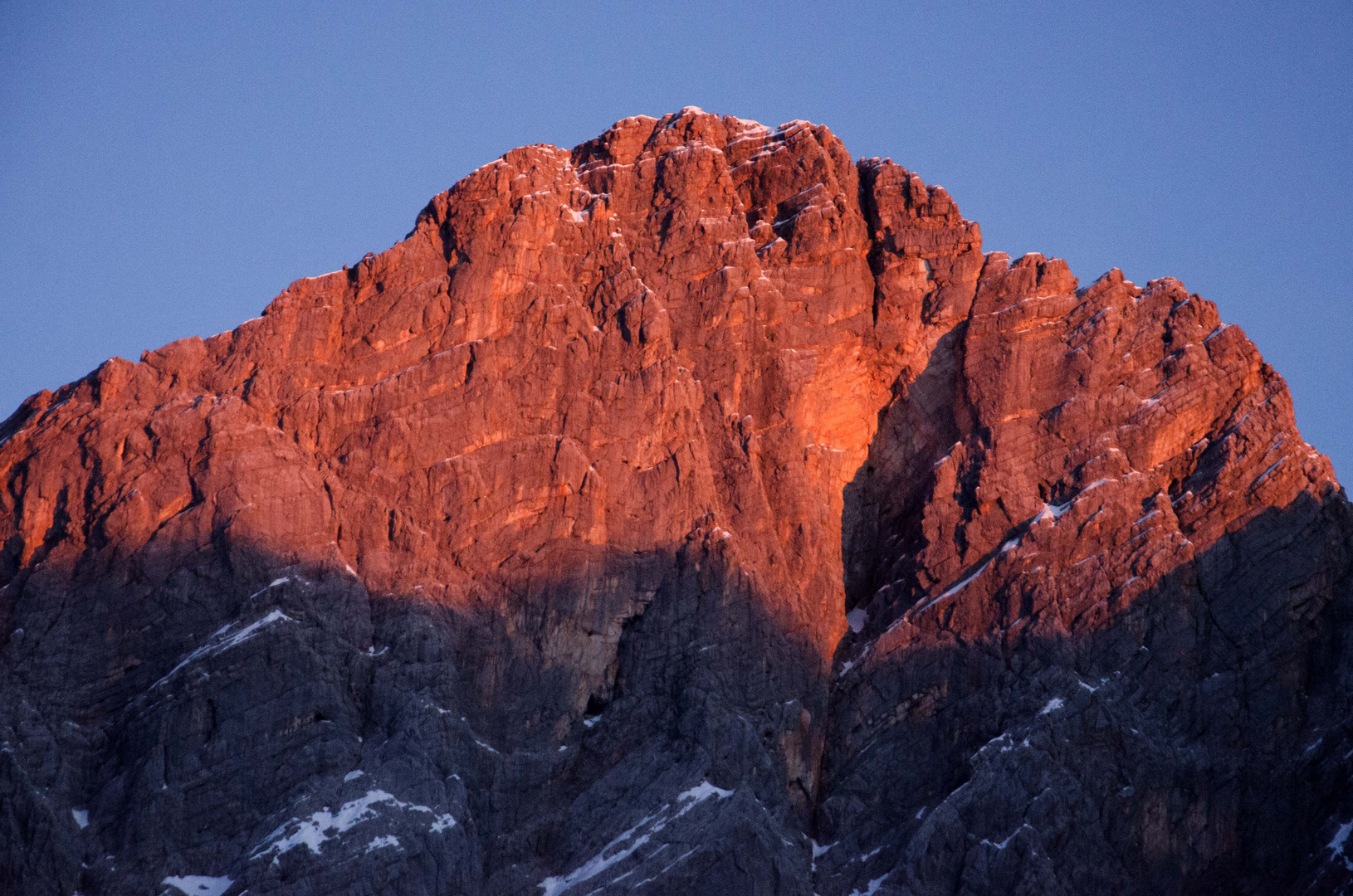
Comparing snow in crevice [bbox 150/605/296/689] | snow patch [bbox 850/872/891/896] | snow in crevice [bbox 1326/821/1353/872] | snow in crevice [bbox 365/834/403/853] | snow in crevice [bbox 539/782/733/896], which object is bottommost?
snow in crevice [bbox 1326/821/1353/872]

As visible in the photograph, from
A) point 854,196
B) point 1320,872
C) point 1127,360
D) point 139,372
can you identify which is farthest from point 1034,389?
point 139,372

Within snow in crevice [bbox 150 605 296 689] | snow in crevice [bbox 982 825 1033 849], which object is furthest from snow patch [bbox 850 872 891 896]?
snow in crevice [bbox 150 605 296 689]

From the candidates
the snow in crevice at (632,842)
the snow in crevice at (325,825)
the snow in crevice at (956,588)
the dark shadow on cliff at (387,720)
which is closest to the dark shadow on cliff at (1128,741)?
the snow in crevice at (956,588)

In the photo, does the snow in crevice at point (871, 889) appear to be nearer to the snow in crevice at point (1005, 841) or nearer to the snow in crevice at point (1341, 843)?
the snow in crevice at point (1005, 841)

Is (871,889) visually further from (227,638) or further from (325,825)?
(227,638)

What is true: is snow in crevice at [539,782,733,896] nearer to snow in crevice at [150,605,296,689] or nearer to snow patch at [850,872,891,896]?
snow patch at [850,872,891,896]

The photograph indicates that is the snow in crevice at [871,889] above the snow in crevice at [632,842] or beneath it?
beneath

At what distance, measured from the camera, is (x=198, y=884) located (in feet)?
366

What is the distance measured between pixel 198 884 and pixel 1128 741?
51747 mm

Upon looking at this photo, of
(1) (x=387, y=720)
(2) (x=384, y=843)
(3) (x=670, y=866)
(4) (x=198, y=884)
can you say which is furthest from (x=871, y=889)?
(4) (x=198, y=884)

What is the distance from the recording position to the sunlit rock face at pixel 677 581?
4500 inches

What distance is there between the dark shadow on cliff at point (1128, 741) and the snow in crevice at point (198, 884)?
3263cm

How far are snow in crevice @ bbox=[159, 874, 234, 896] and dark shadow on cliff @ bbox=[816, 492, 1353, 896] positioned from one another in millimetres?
32631

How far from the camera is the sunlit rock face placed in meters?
114
